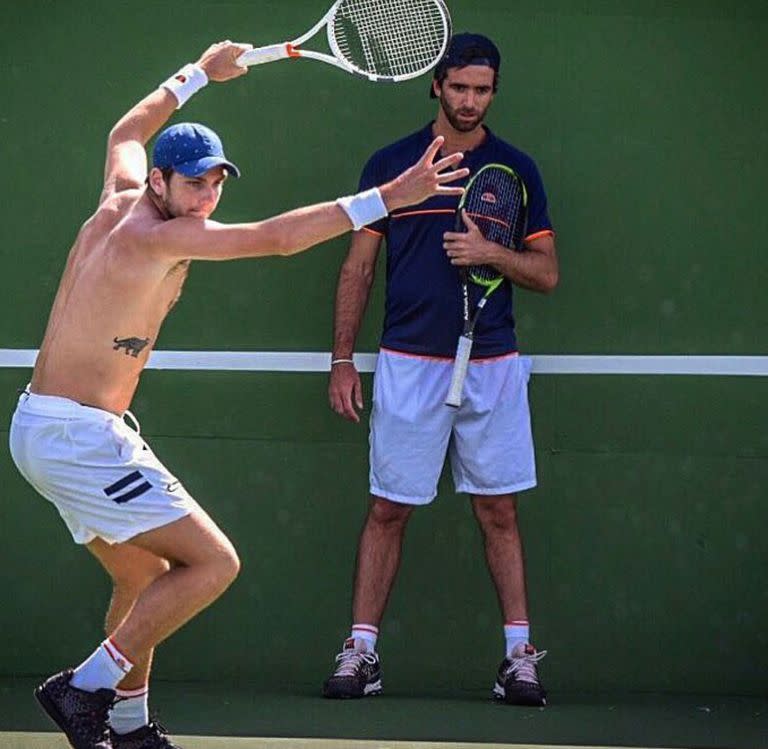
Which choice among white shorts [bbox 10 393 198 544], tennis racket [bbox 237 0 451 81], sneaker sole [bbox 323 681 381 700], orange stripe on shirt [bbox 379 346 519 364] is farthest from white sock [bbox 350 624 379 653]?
tennis racket [bbox 237 0 451 81]

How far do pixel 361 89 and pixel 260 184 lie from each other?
49 cm

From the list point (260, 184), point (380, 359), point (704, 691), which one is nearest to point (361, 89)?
point (260, 184)

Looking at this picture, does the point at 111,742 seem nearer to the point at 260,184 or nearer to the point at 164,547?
the point at 164,547

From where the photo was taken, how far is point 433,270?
6.70 metres

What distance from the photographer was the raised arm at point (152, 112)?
6016 mm

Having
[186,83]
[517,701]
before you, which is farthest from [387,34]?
[517,701]

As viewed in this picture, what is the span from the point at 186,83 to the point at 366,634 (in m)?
1.91

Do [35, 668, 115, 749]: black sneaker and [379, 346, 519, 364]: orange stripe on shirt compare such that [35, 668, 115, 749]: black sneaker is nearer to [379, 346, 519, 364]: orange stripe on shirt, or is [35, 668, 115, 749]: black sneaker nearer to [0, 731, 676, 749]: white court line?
[0, 731, 676, 749]: white court line

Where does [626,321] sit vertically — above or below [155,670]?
above

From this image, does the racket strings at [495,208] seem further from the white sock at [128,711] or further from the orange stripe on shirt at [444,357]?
the white sock at [128,711]

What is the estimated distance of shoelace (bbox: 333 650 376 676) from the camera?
6668mm

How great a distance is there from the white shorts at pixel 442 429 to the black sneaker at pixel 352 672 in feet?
1.70

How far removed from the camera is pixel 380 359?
267 inches

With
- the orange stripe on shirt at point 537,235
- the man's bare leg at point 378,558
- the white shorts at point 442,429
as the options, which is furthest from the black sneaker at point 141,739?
the orange stripe on shirt at point 537,235
